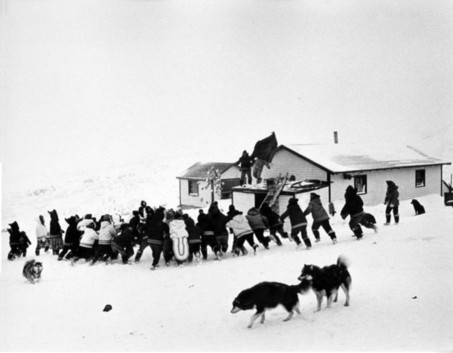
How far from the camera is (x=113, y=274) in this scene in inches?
438

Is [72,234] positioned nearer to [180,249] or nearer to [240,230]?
[180,249]

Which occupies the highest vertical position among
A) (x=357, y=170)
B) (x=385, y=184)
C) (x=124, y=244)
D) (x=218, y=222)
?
(x=357, y=170)

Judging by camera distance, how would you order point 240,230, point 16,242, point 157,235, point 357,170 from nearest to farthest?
1. point 157,235
2. point 240,230
3. point 16,242
4. point 357,170

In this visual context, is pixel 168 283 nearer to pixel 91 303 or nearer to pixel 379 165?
pixel 91 303

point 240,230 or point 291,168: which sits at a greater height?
point 291,168

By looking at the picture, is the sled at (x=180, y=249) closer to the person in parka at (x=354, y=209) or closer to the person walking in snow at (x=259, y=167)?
the person in parka at (x=354, y=209)

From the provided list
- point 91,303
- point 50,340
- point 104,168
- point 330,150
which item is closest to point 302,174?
point 330,150

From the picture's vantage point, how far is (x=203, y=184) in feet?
99.5

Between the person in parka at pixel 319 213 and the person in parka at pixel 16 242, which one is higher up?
the person in parka at pixel 319 213

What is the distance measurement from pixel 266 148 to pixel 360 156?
491 cm

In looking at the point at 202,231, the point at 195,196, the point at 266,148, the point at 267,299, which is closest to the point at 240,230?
the point at 202,231

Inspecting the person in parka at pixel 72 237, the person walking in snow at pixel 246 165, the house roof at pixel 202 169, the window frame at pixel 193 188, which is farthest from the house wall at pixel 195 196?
the person in parka at pixel 72 237

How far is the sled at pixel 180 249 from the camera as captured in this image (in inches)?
457

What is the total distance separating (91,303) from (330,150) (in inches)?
649
